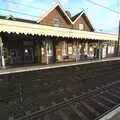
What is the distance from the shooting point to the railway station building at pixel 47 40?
17672 millimetres

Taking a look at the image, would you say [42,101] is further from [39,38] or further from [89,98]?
[39,38]

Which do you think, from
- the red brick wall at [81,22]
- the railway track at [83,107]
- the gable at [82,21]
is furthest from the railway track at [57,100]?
the gable at [82,21]

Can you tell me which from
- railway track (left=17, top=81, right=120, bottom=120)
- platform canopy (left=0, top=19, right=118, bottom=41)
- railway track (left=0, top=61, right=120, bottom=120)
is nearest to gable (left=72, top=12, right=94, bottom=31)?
platform canopy (left=0, top=19, right=118, bottom=41)

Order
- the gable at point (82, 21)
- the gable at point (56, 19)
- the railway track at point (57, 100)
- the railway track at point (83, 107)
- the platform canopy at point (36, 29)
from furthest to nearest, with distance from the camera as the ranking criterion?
the gable at point (82, 21) → the gable at point (56, 19) → the platform canopy at point (36, 29) → the railway track at point (57, 100) → the railway track at point (83, 107)

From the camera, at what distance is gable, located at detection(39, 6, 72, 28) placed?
28330 millimetres

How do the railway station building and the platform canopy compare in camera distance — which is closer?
the platform canopy

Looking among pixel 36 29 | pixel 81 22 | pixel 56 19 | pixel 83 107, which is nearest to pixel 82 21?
pixel 81 22

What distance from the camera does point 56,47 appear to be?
1025 inches

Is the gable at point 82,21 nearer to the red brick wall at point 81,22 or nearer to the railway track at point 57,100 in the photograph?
the red brick wall at point 81,22

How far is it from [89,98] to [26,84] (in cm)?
450

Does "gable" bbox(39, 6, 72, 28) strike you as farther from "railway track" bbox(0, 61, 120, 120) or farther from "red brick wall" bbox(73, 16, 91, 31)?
"railway track" bbox(0, 61, 120, 120)

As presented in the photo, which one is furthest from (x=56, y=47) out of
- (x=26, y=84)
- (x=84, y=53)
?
(x=26, y=84)

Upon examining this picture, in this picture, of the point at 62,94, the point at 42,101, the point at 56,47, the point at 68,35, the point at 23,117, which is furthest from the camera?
Answer: the point at 56,47

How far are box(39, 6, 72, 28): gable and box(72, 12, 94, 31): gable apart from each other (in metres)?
2.56
